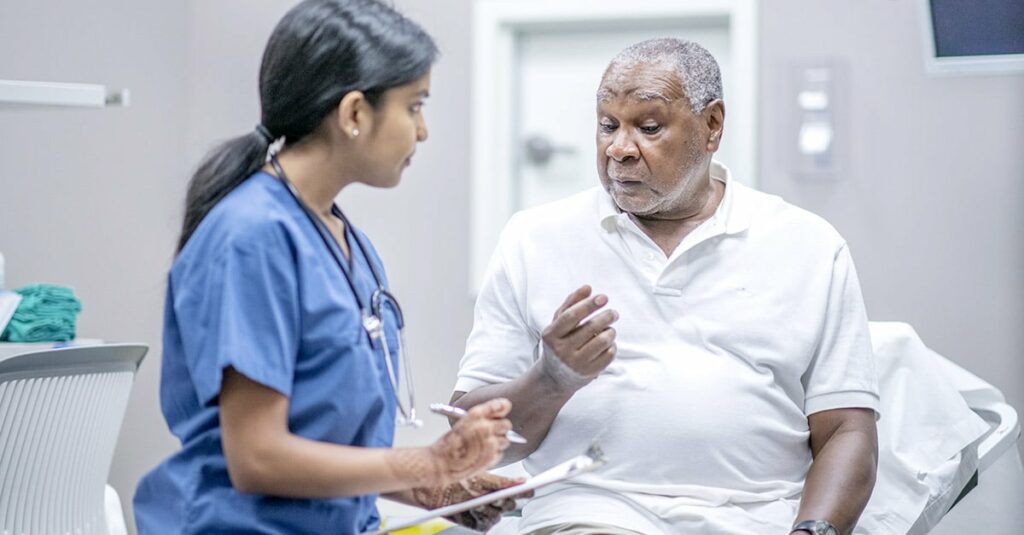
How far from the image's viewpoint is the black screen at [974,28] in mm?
1828

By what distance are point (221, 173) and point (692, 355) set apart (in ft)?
2.61

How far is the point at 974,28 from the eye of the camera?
1.85 meters

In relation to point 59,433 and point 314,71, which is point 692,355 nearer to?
point 314,71

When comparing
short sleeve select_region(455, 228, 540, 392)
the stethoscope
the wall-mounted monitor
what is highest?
A: the wall-mounted monitor

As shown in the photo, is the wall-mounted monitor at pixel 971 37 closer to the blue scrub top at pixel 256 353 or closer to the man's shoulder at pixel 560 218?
the man's shoulder at pixel 560 218

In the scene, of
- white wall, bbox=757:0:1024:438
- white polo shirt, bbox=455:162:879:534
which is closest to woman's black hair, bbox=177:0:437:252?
white polo shirt, bbox=455:162:879:534

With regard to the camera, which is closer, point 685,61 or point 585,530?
point 585,530

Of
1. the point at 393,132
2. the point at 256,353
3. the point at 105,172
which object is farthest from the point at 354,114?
the point at 105,172

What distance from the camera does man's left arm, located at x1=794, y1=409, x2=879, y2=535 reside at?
61.8 inches

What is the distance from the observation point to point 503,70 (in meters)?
3.33

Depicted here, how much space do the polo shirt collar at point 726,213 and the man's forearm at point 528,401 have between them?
0.33m

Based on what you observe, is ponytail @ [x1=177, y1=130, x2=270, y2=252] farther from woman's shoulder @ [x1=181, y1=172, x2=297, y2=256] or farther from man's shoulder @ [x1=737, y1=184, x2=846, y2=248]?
man's shoulder @ [x1=737, y1=184, x2=846, y2=248]

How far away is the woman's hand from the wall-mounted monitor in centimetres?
120

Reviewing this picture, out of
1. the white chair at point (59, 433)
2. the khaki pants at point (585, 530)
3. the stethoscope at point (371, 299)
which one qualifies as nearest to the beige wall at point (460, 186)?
the white chair at point (59, 433)
